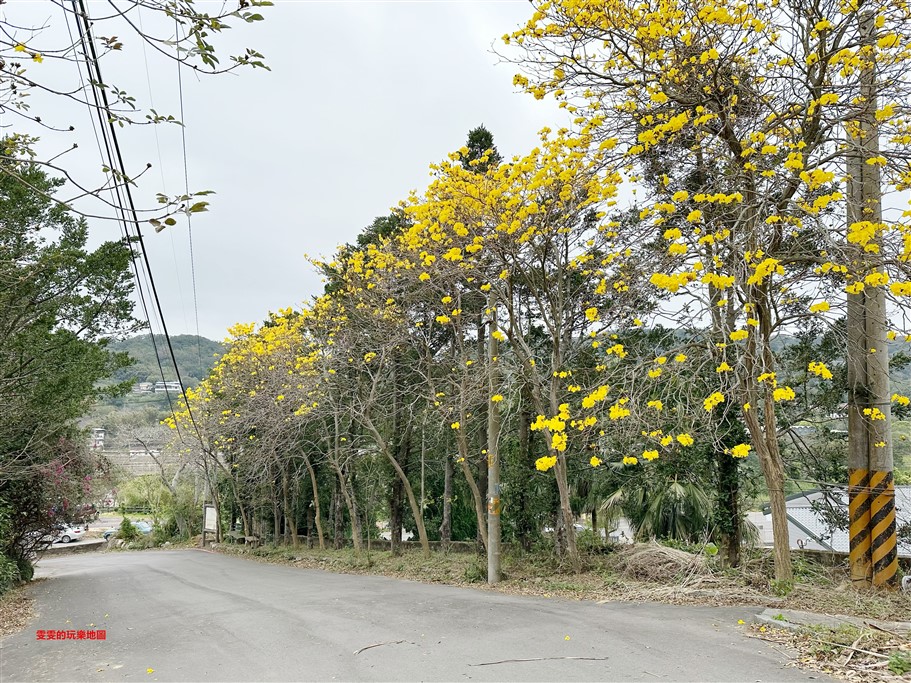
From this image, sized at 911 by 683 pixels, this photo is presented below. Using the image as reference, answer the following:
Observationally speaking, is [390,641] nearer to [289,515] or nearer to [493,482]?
[493,482]

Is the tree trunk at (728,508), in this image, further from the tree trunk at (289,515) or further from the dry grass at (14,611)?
the tree trunk at (289,515)

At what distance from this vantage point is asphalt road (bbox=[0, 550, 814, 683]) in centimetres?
490

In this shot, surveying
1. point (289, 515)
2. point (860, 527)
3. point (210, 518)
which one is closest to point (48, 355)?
point (289, 515)

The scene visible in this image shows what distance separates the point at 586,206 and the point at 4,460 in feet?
41.6

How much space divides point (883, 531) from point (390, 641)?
605 cm

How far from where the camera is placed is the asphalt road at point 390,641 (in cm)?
490

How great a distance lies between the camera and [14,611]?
31.4ft

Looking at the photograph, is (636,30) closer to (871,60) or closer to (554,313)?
(871,60)

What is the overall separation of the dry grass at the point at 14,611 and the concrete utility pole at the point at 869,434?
35.2ft

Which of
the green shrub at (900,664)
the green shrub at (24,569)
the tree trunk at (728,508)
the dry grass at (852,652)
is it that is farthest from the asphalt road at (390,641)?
the green shrub at (24,569)

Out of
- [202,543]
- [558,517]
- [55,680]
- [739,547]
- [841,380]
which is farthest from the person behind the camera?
[202,543]

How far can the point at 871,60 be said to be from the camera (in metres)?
6.14

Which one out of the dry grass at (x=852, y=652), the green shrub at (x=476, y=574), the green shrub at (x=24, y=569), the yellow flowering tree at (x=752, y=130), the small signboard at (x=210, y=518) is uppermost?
the yellow flowering tree at (x=752, y=130)

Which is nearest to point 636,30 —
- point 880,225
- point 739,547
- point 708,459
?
point 880,225
